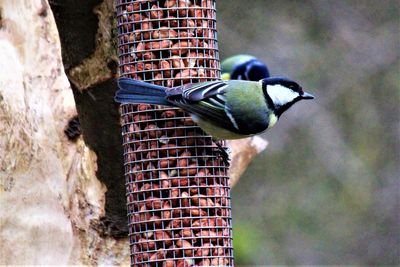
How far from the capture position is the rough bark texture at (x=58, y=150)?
16.2ft

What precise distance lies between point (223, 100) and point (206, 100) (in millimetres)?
108

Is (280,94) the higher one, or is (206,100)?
(280,94)

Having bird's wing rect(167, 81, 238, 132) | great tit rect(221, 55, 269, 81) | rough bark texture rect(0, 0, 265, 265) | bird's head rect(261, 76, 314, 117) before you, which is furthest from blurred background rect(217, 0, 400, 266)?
bird's wing rect(167, 81, 238, 132)

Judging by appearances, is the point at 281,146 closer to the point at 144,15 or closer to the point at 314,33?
the point at 314,33

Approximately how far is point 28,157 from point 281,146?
6516 millimetres

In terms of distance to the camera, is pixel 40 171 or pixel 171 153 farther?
pixel 40 171

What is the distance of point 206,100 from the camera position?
14.5 feet

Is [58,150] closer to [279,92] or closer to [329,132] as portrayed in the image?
[279,92]

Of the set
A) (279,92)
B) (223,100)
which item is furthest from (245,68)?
(223,100)

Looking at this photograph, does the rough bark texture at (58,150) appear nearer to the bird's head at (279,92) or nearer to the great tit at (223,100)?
the great tit at (223,100)

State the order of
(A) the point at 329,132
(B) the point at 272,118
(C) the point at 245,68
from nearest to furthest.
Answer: (B) the point at 272,118 < (C) the point at 245,68 < (A) the point at 329,132

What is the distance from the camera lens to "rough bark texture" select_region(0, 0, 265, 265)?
4.93 meters

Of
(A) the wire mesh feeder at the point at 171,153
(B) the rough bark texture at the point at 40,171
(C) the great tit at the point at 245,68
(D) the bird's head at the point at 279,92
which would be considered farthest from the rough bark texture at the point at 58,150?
(C) the great tit at the point at 245,68

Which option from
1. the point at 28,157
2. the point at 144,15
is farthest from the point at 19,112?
the point at 144,15
